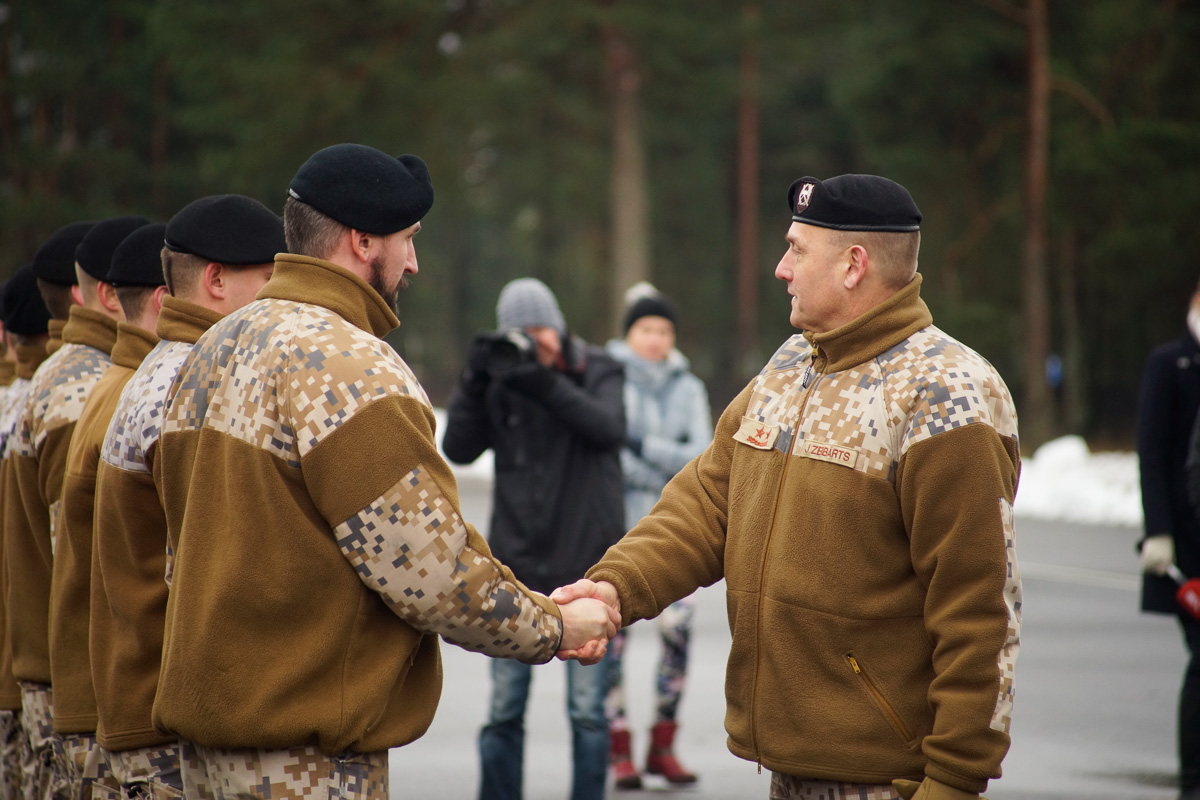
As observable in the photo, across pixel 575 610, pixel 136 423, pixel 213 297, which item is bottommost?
pixel 575 610

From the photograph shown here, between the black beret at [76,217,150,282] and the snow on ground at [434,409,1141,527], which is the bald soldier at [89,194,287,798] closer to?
the black beret at [76,217,150,282]

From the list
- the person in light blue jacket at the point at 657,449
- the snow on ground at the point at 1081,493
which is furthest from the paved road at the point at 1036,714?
the snow on ground at the point at 1081,493

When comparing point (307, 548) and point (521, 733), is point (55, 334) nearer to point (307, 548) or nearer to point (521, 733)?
point (521, 733)

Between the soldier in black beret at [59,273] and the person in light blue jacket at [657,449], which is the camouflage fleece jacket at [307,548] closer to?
the soldier in black beret at [59,273]

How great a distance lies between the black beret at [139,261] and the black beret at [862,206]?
215 centimetres

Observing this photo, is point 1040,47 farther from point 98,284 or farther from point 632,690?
point 98,284

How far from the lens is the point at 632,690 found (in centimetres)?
852

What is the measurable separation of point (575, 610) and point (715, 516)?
22.3 inches

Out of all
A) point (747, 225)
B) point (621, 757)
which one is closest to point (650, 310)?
point (621, 757)

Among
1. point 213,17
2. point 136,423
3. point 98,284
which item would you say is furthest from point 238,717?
point 213,17

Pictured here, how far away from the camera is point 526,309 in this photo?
20.1 feet

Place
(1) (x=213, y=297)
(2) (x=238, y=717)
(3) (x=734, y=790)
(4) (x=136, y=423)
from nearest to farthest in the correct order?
(2) (x=238, y=717)
(4) (x=136, y=423)
(1) (x=213, y=297)
(3) (x=734, y=790)

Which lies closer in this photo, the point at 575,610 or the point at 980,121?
the point at 575,610

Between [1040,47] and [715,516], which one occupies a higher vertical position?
[1040,47]
